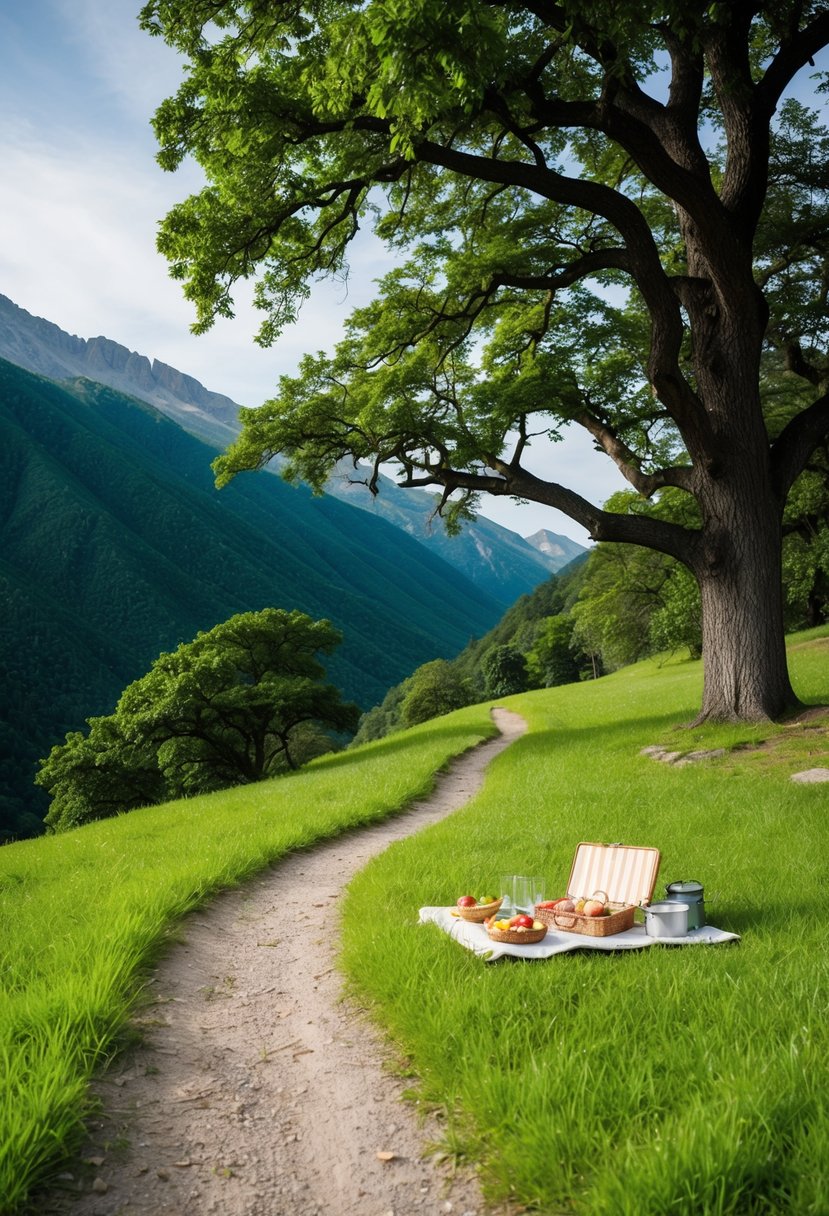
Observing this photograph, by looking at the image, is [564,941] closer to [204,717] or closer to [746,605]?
[746,605]

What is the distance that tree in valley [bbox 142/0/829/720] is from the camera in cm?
1030

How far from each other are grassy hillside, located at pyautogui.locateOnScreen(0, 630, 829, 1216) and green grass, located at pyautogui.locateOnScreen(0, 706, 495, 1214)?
24 millimetres

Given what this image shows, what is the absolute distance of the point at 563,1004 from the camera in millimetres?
4621

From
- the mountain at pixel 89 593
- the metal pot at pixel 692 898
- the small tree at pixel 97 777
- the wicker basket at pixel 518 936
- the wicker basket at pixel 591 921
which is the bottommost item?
the mountain at pixel 89 593

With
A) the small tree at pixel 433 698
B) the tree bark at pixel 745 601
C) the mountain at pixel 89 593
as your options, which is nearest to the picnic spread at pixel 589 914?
the tree bark at pixel 745 601

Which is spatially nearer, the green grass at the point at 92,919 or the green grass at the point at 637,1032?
the green grass at the point at 637,1032

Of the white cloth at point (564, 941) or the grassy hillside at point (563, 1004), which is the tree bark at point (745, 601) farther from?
the white cloth at point (564, 941)

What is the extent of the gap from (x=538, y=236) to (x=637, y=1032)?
15125mm

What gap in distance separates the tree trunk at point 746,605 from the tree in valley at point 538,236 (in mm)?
44

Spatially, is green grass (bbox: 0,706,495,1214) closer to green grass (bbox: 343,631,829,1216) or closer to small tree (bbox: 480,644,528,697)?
green grass (bbox: 343,631,829,1216)

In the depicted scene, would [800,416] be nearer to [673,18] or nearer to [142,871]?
[673,18]

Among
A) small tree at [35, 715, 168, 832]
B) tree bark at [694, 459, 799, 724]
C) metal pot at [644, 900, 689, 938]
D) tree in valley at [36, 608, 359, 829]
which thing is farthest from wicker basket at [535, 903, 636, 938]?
small tree at [35, 715, 168, 832]

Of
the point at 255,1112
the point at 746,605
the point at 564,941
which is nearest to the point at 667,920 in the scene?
the point at 564,941

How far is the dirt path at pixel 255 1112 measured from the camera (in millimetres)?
3395
